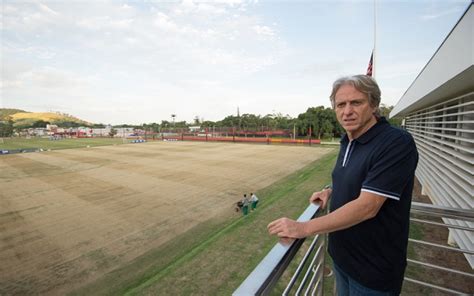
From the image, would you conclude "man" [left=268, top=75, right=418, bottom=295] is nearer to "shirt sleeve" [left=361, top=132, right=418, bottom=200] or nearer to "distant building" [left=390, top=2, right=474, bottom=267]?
"shirt sleeve" [left=361, top=132, right=418, bottom=200]

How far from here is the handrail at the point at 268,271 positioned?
2.95 feet

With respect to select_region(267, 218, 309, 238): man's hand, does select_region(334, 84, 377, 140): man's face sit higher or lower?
higher

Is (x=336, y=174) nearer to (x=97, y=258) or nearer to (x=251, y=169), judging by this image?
(x=97, y=258)

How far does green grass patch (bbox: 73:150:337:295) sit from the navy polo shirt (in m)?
3.73

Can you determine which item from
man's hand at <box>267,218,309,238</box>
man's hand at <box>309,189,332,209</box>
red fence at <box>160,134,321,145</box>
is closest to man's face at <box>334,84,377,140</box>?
man's hand at <box>309,189,332,209</box>

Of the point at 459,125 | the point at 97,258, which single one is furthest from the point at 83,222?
the point at 459,125

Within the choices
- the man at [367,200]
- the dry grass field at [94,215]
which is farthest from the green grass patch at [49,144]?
the man at [367,200]

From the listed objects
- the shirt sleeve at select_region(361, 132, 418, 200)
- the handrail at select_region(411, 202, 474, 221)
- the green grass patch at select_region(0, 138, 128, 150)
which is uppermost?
the shirt sleeve at select_region(361, 132, 418, 200)

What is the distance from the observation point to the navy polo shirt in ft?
3.90

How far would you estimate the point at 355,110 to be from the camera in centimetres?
149

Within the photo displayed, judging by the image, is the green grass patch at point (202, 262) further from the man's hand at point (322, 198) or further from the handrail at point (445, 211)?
the handrail at point (445, 211)

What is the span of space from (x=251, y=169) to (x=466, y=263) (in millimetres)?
13684

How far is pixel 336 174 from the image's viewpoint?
162cm

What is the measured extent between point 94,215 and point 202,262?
607cm
